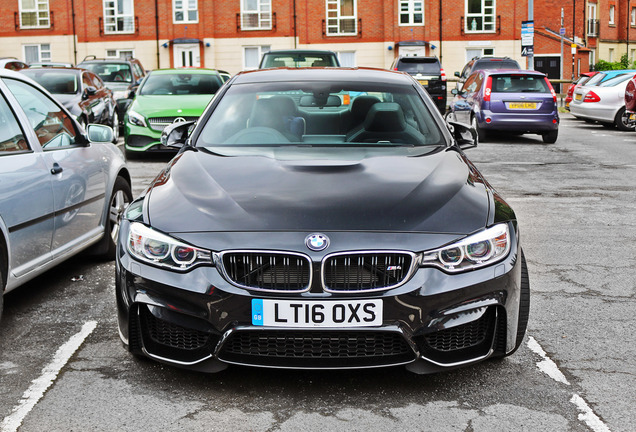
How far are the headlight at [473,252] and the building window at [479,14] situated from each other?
50062mm

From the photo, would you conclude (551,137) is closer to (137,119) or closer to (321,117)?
(137,119)

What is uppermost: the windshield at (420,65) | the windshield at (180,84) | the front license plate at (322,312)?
the windshield at (420,65)

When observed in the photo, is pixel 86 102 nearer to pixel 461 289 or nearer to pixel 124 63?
pixel 124 63

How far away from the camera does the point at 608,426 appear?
3.44m

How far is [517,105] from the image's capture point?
57.6 feet

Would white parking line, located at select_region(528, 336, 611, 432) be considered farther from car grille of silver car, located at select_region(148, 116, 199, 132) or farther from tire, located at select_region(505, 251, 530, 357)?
car grille of silver car, located at select_region(148, 116, 199, 132)

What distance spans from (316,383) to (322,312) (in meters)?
0.52

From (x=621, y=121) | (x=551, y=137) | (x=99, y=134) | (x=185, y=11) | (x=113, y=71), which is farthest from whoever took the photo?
(x=185, y=11)

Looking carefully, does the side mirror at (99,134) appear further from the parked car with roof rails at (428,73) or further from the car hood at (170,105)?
the parked car with roof rails at (428,73)

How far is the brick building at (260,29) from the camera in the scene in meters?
51.8

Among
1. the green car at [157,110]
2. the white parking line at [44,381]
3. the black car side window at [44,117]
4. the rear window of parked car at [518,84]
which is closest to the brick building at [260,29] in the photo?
the rear window of parked car at [518,84]

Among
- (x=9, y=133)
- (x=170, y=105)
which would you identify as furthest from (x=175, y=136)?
(x=170, y=105)

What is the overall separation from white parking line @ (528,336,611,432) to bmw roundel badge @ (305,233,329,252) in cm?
122

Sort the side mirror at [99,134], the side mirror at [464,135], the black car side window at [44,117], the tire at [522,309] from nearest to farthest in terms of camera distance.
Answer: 1. the tire at [522,309]
2. the black car side window at [44,117]
3. the side mirror at [464,135]
4. the side mirror at [99,134]
